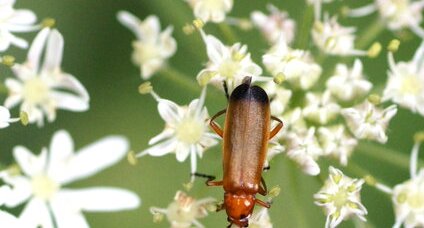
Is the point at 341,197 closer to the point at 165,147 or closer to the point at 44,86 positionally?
the point at 165,147

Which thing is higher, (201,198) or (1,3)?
(1,3)

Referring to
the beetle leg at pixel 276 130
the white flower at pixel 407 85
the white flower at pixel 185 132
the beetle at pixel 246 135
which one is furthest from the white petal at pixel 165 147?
the white flower at pixel 407 85

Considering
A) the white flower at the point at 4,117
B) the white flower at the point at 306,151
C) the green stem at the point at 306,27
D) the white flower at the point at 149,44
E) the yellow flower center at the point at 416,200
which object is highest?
the white flower at the point at 149,44

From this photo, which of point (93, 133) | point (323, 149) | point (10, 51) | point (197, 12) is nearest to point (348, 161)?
point (323, 149)

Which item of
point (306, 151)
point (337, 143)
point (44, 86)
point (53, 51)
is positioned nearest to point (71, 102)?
point (44, 86)

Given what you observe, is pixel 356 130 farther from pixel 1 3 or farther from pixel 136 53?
pixel 1 3

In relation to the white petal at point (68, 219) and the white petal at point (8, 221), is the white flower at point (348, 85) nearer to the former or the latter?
the white petal at point (68, 219)
